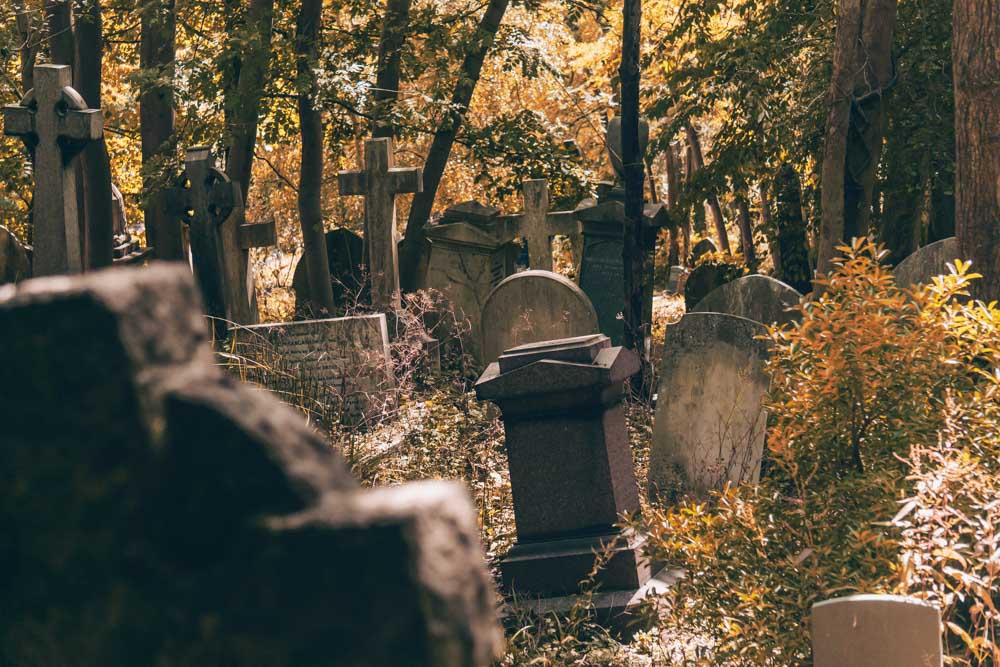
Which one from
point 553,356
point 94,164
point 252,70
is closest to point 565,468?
point 553,356

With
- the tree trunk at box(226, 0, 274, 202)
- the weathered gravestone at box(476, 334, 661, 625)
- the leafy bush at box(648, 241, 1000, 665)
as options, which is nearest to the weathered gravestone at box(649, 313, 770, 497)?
the weathered gravestone at box(476, 334, 661, 625)

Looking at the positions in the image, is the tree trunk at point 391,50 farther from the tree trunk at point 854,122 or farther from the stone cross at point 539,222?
the tree trunk at point 854,122

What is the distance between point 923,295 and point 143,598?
412cm

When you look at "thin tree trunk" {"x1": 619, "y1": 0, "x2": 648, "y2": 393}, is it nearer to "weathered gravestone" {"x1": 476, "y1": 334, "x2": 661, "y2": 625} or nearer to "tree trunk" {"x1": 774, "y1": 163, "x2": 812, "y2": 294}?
"tree trunk" {"x1": 774, "y1": 163, "x2": 812, "y2": 294}

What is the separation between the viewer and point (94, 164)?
13930 millimetres

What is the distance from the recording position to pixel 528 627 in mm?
5559

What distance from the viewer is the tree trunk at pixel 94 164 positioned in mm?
13695

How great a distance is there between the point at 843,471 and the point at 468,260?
997 cm

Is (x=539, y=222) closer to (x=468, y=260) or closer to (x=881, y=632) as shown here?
(x=468, y=260)

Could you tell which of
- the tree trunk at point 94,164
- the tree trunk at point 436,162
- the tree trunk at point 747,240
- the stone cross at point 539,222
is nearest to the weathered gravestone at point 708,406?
the stone cross at point 539,222

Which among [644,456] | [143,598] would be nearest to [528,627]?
[644,456]

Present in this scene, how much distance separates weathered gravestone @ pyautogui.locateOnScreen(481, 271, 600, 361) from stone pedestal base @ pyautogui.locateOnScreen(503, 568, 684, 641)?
4.24 metres

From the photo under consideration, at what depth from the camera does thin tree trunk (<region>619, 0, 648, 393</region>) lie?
12.0 m

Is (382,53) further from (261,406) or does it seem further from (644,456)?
(261,406)
